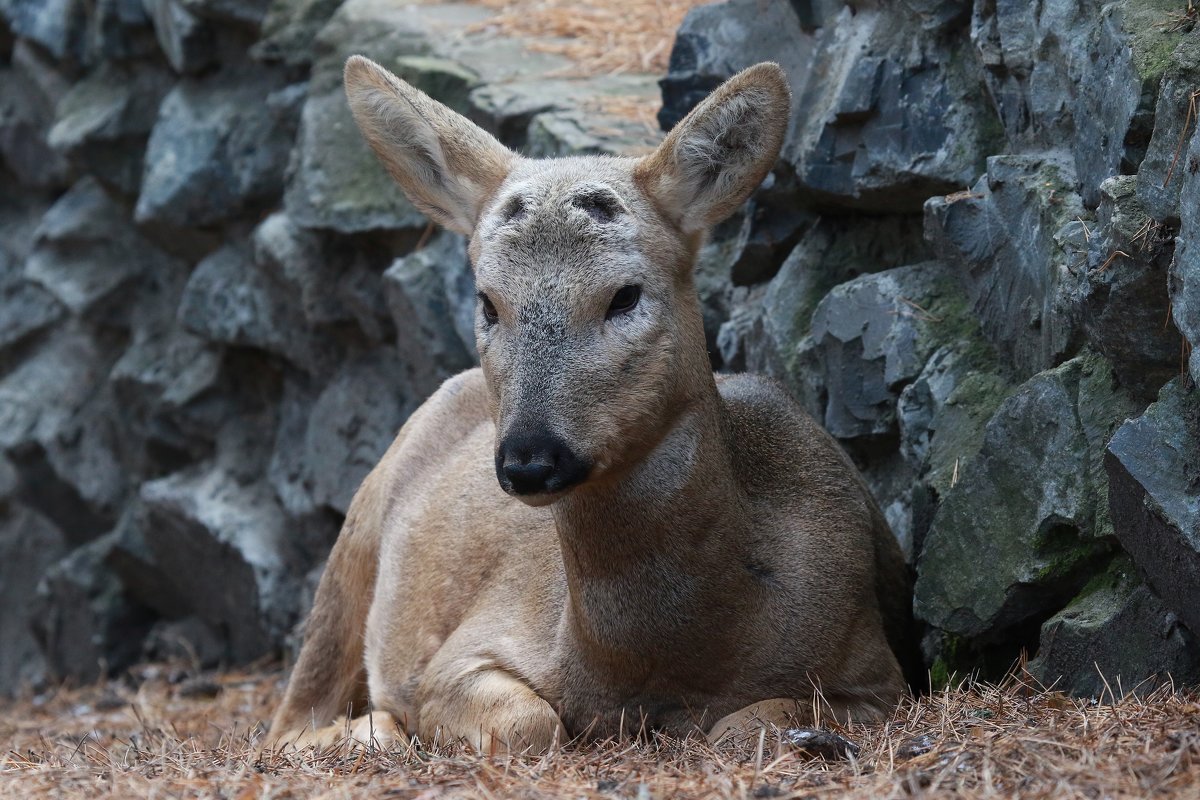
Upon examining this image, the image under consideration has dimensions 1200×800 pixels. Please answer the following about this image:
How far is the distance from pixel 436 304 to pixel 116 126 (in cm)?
430

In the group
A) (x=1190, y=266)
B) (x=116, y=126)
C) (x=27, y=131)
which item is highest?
(x=1190, y=266)

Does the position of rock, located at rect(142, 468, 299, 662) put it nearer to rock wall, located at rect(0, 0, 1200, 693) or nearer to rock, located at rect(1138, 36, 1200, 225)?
rock wall, located at rect(0, 0, 1200, 693)

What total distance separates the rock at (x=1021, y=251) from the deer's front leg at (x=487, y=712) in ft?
6.22

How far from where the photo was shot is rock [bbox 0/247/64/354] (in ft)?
39.6

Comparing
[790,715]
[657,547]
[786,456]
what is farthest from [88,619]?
[790,715]

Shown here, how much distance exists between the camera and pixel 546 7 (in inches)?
379

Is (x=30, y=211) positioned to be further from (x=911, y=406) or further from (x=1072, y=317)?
(x=1072, y=317)

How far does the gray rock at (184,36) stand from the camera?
10.2m

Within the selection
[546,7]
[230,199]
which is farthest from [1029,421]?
[230,199]

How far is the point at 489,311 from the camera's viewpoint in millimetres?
4785

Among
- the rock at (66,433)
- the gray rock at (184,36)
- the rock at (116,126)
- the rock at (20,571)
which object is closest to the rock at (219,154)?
the gray rock at (184,36)

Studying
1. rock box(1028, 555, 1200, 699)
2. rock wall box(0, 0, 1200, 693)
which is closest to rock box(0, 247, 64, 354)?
rock wall box(0, 0, 1200, 693)

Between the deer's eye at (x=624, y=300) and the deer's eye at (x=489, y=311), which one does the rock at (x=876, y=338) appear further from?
the deer's eye at (x=489, y=311)

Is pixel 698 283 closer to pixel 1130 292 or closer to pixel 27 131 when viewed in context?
pixel 1130 292
